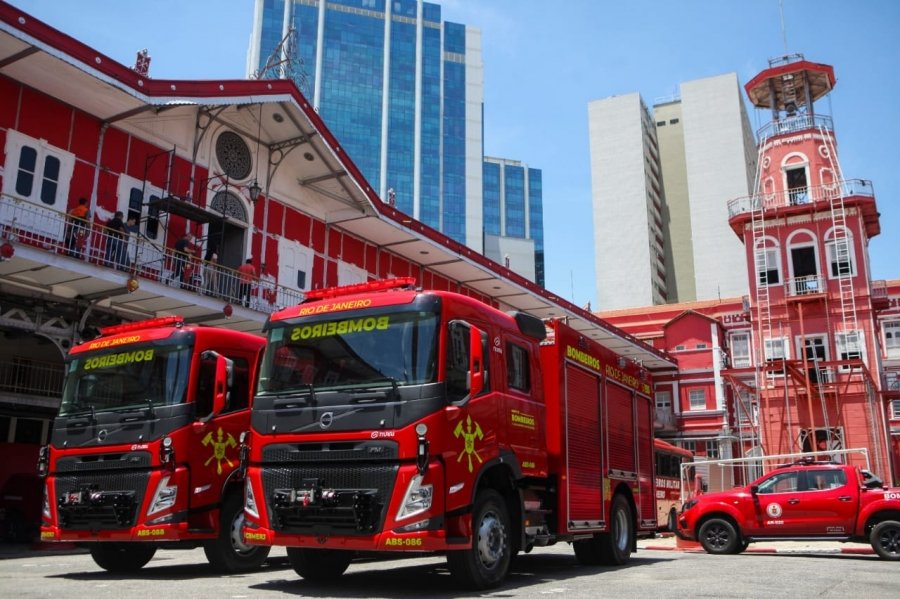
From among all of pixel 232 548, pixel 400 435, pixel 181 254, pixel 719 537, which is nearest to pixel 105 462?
pixel 232 548

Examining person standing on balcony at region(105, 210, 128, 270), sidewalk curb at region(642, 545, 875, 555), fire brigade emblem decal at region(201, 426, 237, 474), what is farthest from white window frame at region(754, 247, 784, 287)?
fire brigade emblem decal at region(201, 426, 237, 474)

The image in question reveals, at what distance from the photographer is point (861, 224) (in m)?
37.6

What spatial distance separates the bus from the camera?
89.8 ft

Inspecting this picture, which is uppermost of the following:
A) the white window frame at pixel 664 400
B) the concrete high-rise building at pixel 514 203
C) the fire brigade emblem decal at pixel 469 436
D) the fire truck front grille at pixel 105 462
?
the concrete high-rise building at pixel 514 203

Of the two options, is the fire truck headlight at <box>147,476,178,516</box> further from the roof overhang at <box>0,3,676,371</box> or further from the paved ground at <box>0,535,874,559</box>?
the roof overhang at <box>0,3,676,371</box>

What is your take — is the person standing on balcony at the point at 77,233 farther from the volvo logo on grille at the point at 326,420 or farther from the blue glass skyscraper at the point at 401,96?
the blue glass skyscraper at the point at 401,96

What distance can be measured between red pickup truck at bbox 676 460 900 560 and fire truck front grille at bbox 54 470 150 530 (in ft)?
36.5

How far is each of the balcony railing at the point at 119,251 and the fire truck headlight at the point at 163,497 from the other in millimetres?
7058

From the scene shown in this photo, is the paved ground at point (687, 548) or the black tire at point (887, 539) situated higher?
the black tire at point (887, 539)

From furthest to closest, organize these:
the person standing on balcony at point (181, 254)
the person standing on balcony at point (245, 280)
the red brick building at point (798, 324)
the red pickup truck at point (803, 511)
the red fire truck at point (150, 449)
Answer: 1. the red brick building at point (798, 324)
2. the person standing on balcony at point (245, 280)
3. the person standing on balcony at point (181, 254)
4. the red pickup truck at point (803, 511)
5. the red fire truck at point (150, 449)

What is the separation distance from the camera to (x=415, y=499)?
7648 mm

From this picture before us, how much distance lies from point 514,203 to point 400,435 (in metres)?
124

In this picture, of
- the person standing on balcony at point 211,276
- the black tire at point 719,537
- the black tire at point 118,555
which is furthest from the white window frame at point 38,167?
the black tire at point 719,537

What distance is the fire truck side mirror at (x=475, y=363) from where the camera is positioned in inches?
324
